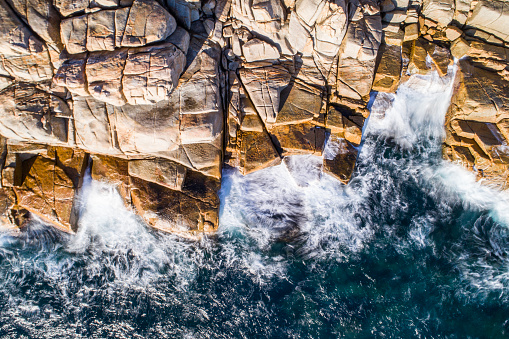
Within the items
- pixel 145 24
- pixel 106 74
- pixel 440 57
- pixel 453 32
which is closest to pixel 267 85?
pixel 145 24

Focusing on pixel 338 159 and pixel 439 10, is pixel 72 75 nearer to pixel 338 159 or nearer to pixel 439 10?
pixel 338 159

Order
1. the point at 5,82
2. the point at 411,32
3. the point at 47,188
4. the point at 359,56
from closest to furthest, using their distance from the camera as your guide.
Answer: the point at 5,82 < the point at 359,56 < the point at 47,188 < the point at 411,32

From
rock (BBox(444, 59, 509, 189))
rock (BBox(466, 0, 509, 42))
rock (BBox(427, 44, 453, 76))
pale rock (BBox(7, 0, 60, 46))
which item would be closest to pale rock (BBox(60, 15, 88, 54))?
pale rock (BBox(7, 0, 60, 46))

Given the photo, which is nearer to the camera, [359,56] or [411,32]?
[359,56]

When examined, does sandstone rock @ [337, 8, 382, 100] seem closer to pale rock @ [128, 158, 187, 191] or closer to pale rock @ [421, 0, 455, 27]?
pale rock @ [421, 0, 455, 27]

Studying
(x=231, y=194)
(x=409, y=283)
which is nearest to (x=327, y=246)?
(x=409, y=283)

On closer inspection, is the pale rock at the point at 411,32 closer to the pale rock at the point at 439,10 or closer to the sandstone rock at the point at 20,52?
the pale rock at the point at 439,10
